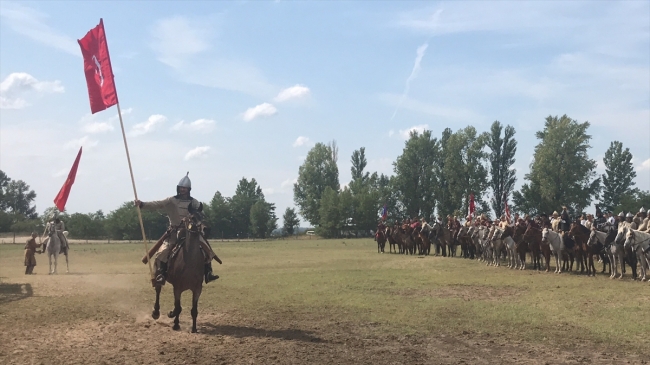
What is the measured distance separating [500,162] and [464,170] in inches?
199

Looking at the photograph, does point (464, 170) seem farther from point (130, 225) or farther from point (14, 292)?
point (14, 292)

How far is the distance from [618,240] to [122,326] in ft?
60.5

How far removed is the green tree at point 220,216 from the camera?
101 meters

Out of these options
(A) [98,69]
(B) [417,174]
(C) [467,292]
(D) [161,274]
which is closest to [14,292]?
(A) [98,69]

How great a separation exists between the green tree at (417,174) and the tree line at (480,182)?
5.9 inches

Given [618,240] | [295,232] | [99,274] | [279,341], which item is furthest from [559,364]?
[295,232]

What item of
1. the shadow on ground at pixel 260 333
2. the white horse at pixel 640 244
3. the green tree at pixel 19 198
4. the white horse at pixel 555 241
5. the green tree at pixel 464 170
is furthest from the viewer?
the green tree at pixel 19 198

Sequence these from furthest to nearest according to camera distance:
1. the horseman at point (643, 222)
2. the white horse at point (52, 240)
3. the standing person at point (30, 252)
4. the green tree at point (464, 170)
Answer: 1. the green tree at point (464, 170)
2. the standing person at point (30, 252)
3. the white horse at point (52, 240)
4. the horseman at point (643, 222)

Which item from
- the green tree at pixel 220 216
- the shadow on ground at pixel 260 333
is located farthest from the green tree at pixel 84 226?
the shadow on ground at pixel 260 333

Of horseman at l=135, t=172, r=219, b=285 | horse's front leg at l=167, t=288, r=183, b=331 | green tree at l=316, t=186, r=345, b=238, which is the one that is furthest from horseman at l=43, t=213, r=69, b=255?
green tree at l=316, t=186, r=345, b=238

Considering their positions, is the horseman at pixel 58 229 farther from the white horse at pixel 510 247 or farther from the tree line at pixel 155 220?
the tree line at pixel 155 220

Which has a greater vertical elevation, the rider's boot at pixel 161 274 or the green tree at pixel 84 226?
the green tree at pixel 84 226

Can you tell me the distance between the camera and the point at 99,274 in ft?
84.1

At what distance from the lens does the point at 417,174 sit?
287 ft
